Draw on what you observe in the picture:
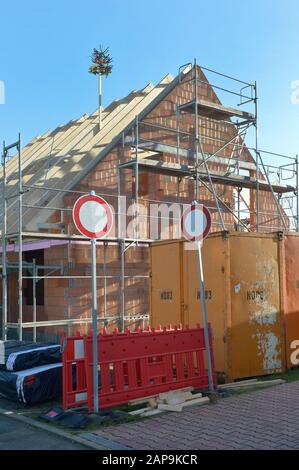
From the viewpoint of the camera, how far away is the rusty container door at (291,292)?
9641 mm

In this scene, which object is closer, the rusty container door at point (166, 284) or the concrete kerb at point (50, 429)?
the concrete kerb at point (50, 429)

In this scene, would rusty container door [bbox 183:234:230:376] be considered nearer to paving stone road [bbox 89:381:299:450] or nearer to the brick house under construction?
paving stone road [bbox 89:381:299:450]

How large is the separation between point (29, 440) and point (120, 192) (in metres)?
8.72

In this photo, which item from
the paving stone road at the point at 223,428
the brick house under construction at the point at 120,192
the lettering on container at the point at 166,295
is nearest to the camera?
the paving stone road at the point at 223,428

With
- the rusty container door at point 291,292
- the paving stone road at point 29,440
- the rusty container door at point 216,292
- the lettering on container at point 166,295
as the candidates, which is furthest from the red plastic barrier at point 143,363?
the rusty container door at point 291,292

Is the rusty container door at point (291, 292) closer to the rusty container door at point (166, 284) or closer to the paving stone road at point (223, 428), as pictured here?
the rusty container door at point (166, 284)

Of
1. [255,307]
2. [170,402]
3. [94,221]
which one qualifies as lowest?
[170,402]

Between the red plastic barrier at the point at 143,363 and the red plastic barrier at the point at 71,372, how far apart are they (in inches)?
11.1

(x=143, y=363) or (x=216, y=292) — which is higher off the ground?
(x=216, y=292)

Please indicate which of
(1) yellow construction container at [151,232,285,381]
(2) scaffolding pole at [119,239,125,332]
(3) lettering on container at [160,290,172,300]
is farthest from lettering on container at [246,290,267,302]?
(2) scaffolding pole at [119,239,125,332]

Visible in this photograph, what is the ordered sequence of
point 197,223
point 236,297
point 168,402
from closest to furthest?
point 168,402 → point 197,223 → point 236,297

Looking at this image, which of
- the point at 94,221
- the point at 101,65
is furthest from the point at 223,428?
the point at 101,65

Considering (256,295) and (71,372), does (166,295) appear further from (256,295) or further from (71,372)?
(71,372)

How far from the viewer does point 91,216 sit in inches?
269
